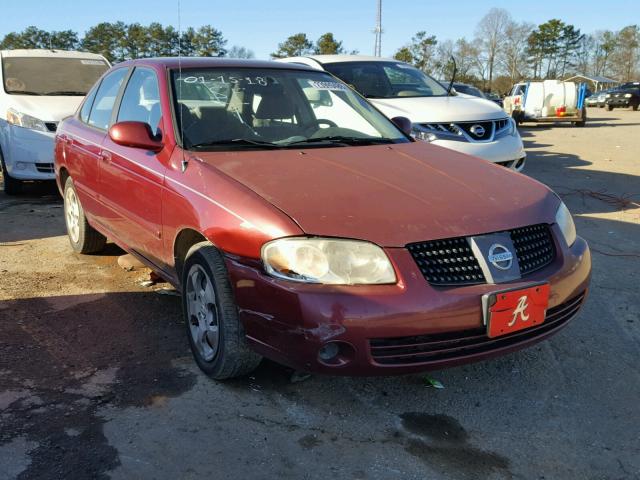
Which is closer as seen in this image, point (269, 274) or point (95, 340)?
point (269, 274)

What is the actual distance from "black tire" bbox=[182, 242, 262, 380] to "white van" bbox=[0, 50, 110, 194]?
17.2 feet

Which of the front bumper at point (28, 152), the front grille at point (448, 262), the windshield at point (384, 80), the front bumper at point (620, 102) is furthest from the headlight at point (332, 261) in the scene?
the front bumper at point (620, 102)

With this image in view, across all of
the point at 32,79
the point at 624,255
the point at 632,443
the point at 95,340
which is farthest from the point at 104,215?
the point at 32,79

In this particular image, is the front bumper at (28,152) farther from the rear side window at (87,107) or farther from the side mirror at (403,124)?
the side mirror at (403,124)

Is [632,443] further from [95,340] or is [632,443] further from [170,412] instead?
[95,340]

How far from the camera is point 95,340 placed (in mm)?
3676

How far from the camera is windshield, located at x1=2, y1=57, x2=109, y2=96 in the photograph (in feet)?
27.5

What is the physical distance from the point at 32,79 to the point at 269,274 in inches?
289

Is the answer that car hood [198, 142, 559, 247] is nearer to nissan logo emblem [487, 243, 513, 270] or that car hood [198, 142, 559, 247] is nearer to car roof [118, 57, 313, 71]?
nissan logo emblem [487, 243, 513, 270]

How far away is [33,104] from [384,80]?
4408 millimetres

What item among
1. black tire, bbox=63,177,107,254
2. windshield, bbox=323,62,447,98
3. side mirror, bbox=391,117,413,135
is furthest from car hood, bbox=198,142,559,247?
windshield, bbox=323,62,447,98

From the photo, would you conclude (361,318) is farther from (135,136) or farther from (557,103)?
(557,103)

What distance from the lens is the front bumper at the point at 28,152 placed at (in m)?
7.54

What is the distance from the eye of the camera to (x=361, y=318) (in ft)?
8.29
